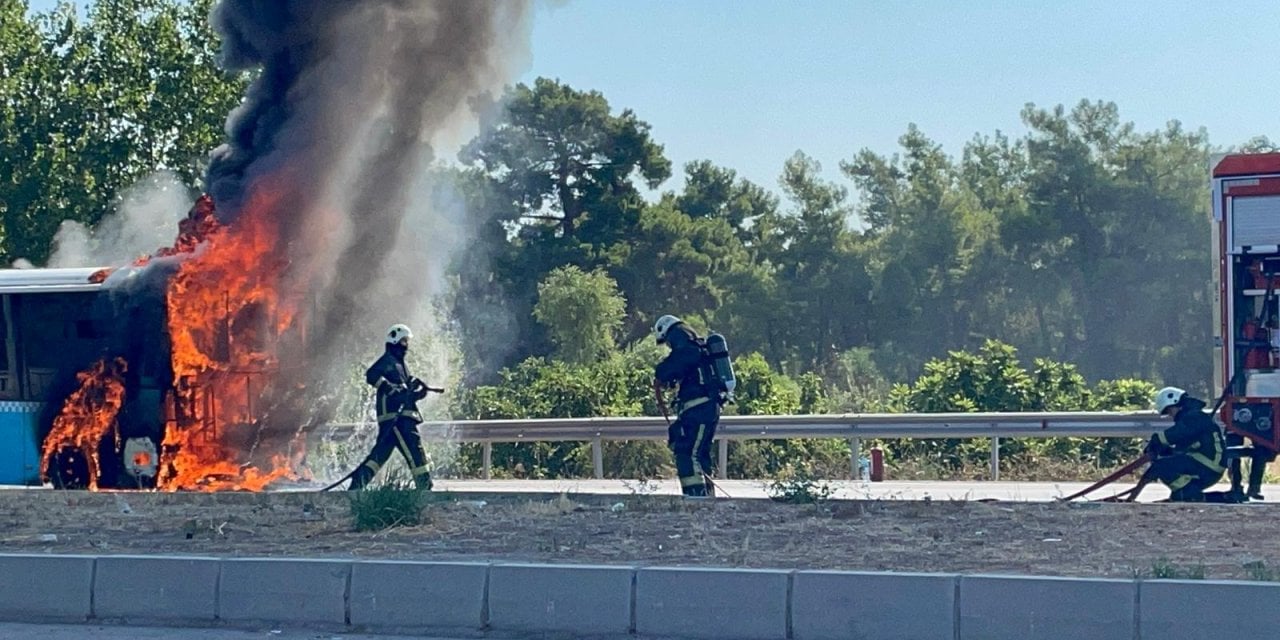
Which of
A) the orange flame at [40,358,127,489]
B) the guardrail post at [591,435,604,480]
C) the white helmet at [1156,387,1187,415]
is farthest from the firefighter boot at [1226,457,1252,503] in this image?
the orange flame at [40,358,127,489]

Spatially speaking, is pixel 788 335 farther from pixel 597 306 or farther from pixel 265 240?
pixel 265 240

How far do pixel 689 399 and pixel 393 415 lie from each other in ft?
8.90

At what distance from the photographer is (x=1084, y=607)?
759cm

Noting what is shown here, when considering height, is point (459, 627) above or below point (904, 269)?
below

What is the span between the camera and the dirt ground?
924 centimetres

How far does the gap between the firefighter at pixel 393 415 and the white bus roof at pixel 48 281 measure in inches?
143

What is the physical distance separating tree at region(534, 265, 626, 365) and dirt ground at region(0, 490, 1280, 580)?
75.6 feet

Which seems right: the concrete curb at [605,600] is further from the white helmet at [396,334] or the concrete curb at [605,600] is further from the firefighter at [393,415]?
the white helmet at [396,334]

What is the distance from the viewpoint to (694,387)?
46.1 feet

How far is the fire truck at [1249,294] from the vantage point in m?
14.2

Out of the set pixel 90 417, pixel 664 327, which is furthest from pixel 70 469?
pixel 664 327

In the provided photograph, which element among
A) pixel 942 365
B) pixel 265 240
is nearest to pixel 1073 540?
pixel 265 240

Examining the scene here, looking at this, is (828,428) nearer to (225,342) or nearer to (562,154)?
(225,342)

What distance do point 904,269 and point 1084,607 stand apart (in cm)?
4478
